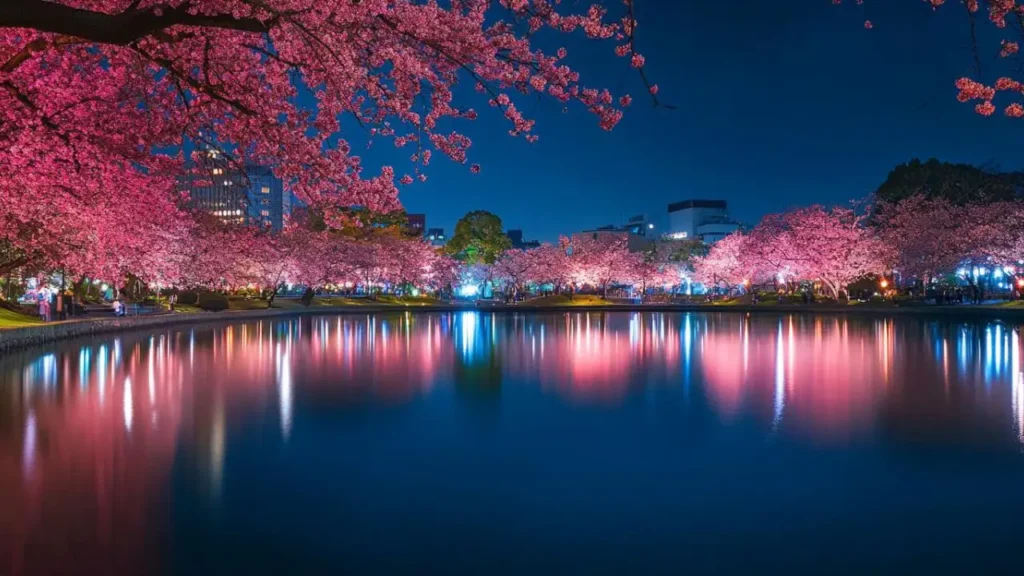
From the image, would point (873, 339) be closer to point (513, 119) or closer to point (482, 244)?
point (513, 119)

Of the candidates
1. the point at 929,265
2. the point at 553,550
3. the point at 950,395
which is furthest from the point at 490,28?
the point at 929,265

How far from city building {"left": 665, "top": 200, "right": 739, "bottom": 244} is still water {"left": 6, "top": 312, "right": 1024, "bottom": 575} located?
135990 mm

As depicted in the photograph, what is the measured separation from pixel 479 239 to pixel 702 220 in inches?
Answer: 3185

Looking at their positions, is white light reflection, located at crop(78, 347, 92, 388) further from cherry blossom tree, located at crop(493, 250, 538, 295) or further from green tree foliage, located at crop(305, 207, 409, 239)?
cherry blossom tree, located at crop(493, 250, 538, 295)

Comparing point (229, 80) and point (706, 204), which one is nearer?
point (229, 80)

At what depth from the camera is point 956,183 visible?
210 ft

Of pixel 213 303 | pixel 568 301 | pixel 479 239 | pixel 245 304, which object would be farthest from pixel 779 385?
pixel 479 239

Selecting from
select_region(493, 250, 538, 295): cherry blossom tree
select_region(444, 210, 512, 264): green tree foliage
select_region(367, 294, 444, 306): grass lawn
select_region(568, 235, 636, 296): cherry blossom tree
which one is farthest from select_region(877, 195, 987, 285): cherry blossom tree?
select_region(444, 210, 512, 264): green tree foliage

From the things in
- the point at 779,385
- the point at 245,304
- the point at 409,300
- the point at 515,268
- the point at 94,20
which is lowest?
the point at 779,385

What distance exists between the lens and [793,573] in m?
4.84

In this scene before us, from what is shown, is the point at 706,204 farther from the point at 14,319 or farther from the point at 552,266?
the point at 14,319

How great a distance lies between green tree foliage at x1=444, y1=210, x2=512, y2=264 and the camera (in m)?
88.2

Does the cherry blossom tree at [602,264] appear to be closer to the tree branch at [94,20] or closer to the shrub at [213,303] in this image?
the shrub at [213,303]

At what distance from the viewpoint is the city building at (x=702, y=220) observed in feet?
484
